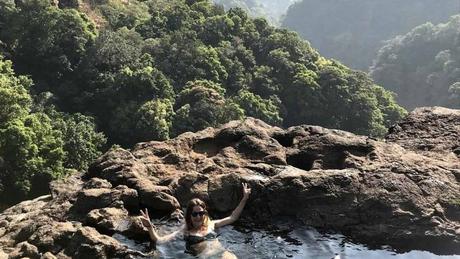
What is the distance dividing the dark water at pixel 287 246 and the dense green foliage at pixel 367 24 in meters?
162

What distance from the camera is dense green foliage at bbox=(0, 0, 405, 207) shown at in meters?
38.7

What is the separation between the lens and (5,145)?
3148 centimetres

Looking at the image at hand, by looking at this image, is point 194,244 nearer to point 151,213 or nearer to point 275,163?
point 151,213

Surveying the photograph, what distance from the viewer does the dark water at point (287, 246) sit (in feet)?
35.4

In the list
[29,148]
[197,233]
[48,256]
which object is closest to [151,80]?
[29,148]

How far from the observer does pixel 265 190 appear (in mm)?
12273

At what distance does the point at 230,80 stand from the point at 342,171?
50.8m

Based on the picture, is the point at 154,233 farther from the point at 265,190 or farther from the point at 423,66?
the point at 423,66

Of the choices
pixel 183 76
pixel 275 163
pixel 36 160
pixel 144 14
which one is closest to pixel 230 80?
pixel 183 76

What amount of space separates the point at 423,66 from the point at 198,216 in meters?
121

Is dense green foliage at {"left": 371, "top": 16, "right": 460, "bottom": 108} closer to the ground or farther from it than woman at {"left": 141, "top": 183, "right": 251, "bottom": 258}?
farther from it

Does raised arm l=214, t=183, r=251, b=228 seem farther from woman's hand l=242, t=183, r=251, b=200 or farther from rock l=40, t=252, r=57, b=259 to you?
rock l=40, t=252, r=57, b=259

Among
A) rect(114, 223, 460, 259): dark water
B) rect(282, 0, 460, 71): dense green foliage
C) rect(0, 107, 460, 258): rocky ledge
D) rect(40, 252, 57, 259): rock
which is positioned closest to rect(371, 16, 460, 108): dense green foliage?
rect(282, 0, 460, 71): dense green foliage

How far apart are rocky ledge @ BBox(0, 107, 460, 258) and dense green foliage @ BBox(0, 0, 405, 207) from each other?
21.1 m
